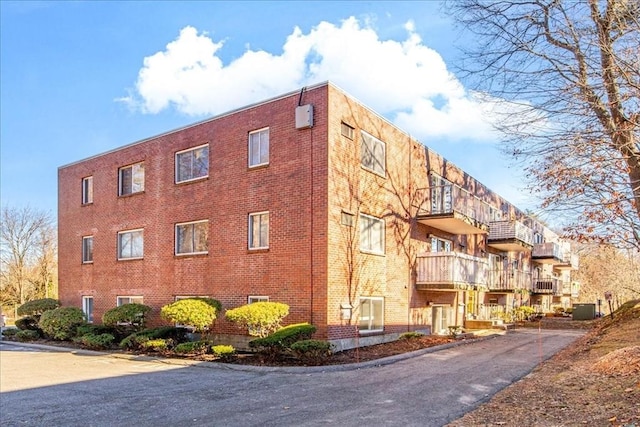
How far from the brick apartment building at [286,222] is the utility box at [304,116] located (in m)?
0.04

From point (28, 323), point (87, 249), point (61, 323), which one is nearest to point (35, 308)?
point (28, 323)

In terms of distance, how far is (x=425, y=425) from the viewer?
6.87 meters

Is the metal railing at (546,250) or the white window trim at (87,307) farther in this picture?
the metal railing at (546,250)

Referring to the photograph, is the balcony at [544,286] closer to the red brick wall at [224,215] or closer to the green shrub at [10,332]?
the red brick wall at [224,215]

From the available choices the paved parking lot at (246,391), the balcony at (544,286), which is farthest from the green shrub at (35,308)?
the balcony at (544,286)

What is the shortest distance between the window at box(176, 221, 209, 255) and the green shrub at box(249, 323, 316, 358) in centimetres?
533

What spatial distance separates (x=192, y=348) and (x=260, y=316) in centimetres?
246

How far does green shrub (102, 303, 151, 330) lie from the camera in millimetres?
17062

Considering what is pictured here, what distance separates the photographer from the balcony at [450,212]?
19656 millimetres

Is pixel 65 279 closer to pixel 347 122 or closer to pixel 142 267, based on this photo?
pixel 142 267

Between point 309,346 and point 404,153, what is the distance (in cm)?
936

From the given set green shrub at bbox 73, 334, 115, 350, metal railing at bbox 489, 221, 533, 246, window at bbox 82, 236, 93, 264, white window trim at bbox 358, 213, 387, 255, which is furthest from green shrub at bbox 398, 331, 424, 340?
window at bbox 82, 236, 93, 264

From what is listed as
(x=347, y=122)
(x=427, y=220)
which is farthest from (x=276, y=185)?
(x=427, y=220)

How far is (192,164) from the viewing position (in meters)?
18.6
